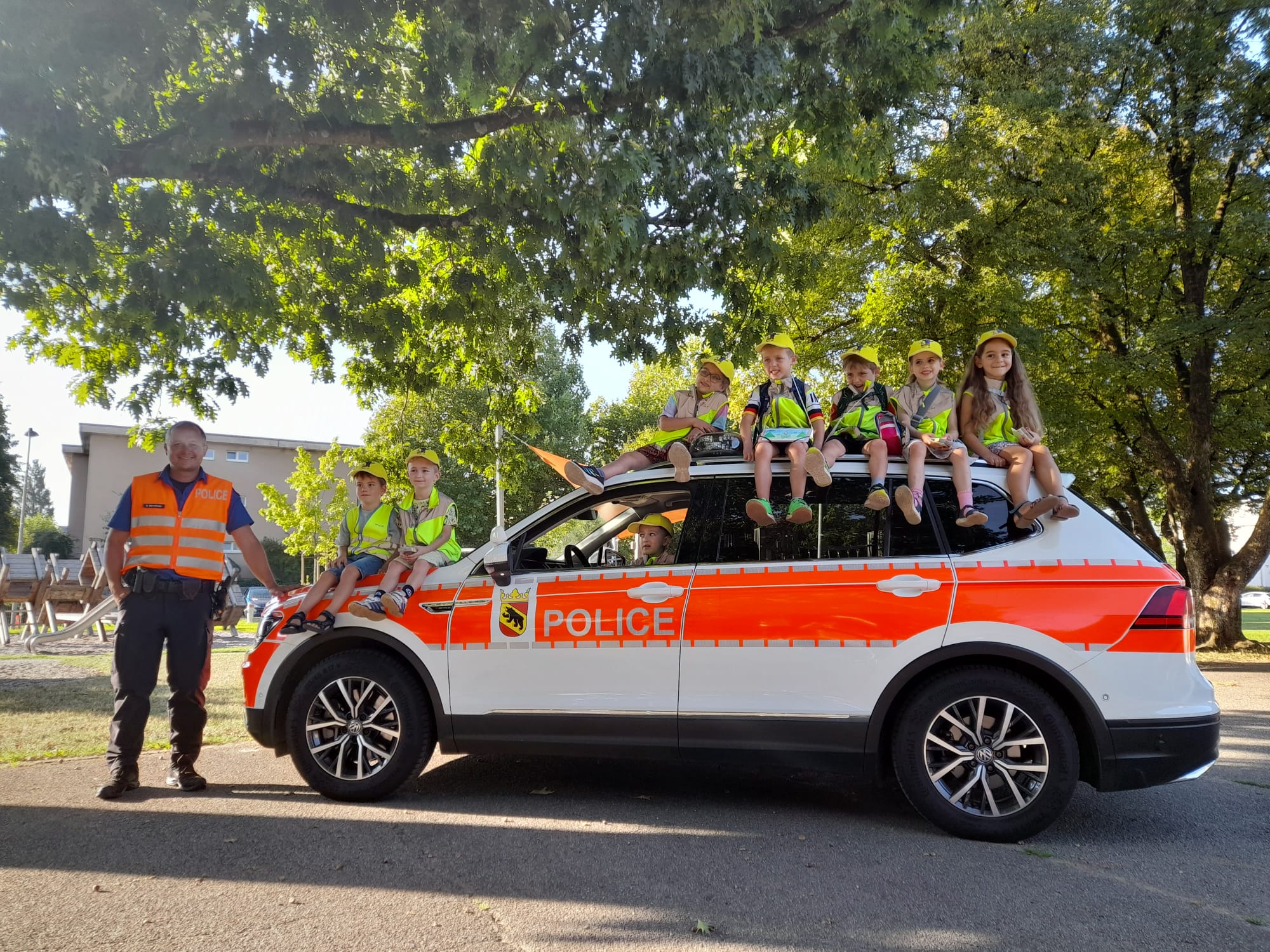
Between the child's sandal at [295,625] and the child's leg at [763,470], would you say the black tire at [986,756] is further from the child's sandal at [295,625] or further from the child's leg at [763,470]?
the child's sandal at [295,625]

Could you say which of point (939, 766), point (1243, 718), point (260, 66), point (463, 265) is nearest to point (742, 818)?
point (939, 766)

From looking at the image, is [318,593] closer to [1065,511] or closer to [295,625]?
[295,625]

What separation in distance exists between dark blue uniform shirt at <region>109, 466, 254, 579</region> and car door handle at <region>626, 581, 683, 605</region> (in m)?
2.35

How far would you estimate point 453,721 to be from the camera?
5.12 metres

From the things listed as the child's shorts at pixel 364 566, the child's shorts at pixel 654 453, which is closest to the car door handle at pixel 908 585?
the child's shorts at pixel 654 453

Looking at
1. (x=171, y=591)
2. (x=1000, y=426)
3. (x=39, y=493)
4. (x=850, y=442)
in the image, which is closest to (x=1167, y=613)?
(x=1000, y=426)

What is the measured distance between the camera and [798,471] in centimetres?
497

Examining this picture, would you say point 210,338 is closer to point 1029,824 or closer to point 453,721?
point 453,721

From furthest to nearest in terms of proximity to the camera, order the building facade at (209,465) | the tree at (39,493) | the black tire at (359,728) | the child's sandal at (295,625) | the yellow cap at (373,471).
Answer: the tree at (39,493), the building facade at (209,465), the yellow cap at (373,471), the child's sandal at (295,625), the black tire at (359,728)

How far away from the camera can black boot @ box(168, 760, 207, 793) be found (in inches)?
216

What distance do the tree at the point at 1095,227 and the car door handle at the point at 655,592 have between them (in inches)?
379

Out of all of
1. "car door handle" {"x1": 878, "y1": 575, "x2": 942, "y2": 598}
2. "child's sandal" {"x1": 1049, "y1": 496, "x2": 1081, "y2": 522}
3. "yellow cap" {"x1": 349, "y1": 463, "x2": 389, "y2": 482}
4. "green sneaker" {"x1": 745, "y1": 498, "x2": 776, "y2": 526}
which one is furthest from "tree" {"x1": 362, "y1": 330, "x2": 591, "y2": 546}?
"child's sandal" {"x1": 1049, "y1": 496, "x2": 1081, "y2": 522}

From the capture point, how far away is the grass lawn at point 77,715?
6797 mm

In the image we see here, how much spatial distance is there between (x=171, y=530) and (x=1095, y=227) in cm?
1503
